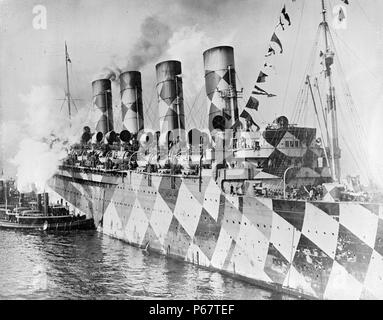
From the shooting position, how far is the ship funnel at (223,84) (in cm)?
1806

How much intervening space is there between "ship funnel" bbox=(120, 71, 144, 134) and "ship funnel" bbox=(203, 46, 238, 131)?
31.8 ft

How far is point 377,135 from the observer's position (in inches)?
375

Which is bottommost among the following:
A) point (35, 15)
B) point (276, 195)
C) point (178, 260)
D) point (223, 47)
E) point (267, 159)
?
point (178, 260)

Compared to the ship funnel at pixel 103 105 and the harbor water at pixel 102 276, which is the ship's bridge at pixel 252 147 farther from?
the ship funnel at pixel 103 105

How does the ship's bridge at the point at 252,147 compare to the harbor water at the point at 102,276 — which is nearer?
the harbor water at the point at 102,276

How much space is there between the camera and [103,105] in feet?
99.9

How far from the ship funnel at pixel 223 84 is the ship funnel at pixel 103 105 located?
1367 cm

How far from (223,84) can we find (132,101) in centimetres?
1056

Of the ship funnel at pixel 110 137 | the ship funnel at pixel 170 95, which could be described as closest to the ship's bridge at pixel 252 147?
the ship funnel at pixel 170 95

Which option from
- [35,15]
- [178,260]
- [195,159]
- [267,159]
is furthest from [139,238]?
[35,15]

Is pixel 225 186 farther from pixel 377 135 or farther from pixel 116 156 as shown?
pixel 116 156

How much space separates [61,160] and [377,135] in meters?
24.4

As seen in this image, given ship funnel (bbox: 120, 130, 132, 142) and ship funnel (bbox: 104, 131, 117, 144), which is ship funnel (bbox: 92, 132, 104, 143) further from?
ship funnel (bbox: 120, 130, 132, 142)

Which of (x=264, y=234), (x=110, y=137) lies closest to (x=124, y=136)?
(x=110, y=137)
